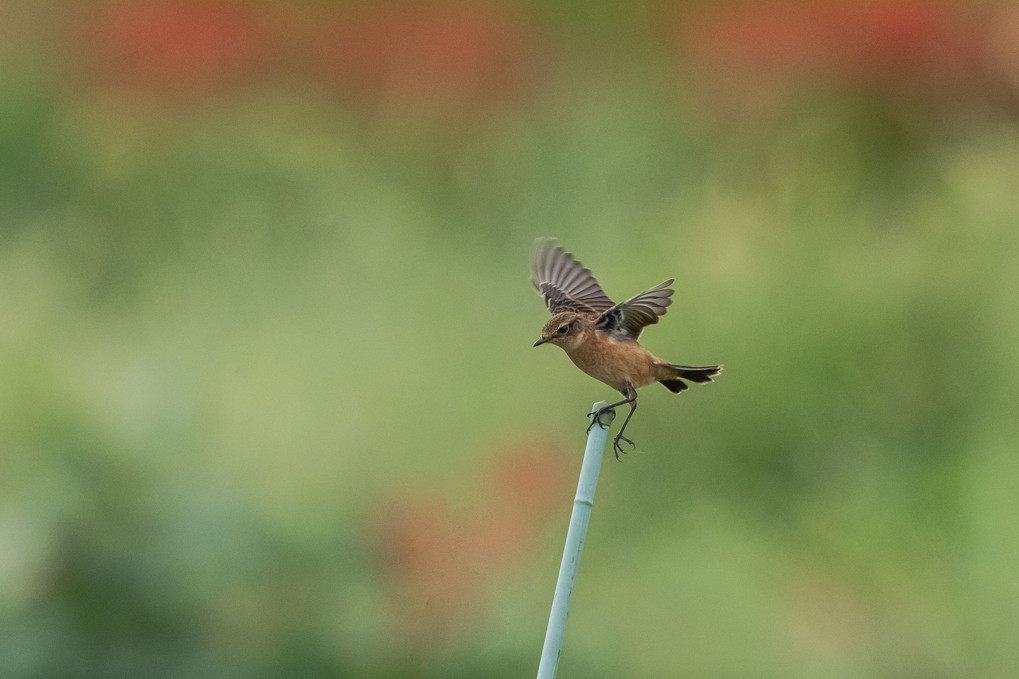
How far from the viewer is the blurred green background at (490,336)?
1408 millimetres

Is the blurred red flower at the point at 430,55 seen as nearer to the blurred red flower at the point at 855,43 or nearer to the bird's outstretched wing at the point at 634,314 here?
the blurred red flower at the point at 855,43

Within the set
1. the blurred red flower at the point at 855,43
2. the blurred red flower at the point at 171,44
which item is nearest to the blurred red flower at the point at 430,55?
the blurred red flower at the point at 171,44

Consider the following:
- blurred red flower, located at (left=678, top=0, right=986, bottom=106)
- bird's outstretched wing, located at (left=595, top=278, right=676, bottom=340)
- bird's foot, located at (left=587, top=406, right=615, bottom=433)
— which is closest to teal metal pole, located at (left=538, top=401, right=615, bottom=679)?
bird's foot, located at (left=587, top=406, right=615, bottom=433)

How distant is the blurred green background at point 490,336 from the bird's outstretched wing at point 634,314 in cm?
59

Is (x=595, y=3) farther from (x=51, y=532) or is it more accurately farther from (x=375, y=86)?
(x=51, y=532)

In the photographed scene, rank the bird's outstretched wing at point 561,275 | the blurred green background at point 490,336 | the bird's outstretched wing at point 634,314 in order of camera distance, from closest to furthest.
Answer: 1. the bird's outstretched wing at point 634,314
2. the bird's outstretched wing at point 561,275
3. the blurred green background at point 490,336

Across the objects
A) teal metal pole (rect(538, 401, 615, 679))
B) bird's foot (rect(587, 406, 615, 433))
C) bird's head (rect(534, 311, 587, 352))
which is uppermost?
bird's head (rect(534, 311, 587, 352))

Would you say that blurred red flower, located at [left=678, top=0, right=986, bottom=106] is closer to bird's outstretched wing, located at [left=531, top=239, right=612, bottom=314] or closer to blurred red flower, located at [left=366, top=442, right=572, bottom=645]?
blurred red flower, located at [left=366, top=442, right=572, bottom=645]

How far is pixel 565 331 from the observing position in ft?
3.13

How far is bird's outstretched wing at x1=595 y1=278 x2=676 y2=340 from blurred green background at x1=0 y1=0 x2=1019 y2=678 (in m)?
0.59

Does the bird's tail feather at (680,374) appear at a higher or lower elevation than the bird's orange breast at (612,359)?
higher

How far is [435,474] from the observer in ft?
5.75

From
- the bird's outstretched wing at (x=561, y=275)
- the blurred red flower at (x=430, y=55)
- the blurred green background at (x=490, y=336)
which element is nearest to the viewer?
the bird's outstretched wing at (x=561, y=275)

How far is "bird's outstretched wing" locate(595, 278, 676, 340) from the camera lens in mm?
856
